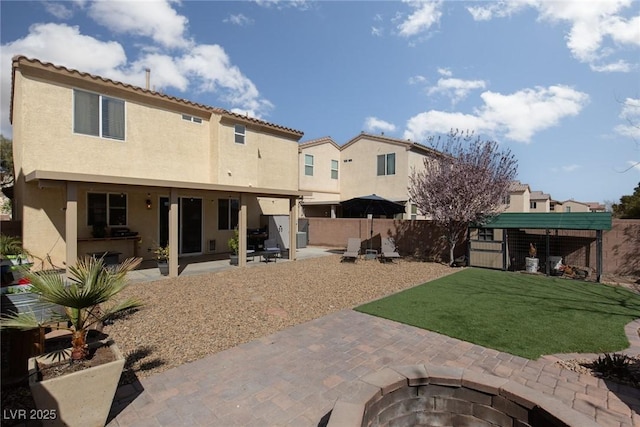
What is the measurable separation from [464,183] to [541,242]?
13.0 ft

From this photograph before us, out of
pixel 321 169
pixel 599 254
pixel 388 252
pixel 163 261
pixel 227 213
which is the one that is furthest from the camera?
pixel 321 169

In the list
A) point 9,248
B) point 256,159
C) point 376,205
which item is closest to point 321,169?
point 256,159

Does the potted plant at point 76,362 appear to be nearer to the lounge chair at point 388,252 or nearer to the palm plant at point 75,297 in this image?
the palm plant at point 75,297

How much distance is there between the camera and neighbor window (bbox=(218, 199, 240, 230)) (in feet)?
49.9

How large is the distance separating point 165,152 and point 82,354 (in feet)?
37.2

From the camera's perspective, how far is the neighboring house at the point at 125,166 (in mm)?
9672

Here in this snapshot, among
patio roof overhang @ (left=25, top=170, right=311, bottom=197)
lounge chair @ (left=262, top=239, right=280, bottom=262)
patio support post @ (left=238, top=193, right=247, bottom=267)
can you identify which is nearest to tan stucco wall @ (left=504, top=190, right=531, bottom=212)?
lounge chair @ (left=262, top=239, right=280, bottom=262)

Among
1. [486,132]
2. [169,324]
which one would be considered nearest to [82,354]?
[169,324]

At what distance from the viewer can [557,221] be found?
11273 millimetres

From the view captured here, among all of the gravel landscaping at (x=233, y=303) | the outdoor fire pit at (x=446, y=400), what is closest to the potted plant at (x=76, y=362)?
the gravel landscaping at (x=233, y=303)

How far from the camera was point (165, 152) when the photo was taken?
13031mm

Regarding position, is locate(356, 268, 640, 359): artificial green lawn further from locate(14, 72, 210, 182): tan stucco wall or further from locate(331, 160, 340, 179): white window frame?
locate(331, 160, 340, 179): white window frame

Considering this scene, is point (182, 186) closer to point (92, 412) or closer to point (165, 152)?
point (165, 152)

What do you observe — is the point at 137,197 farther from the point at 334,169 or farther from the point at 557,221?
the point at 334,169
